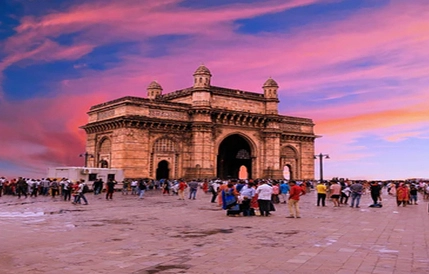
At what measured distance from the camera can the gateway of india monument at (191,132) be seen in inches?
1598

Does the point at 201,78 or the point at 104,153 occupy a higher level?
the point at 201,78

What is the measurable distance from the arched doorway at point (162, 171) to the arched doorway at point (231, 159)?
9777 millimetres

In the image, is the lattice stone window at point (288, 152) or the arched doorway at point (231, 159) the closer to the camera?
the arched doorway at point (231, 159)

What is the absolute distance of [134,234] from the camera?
11.5 metres

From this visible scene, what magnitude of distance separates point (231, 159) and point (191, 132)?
13083mm

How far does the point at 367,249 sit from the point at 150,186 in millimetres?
31587

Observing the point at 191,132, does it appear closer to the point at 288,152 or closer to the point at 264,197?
the point at 288,152

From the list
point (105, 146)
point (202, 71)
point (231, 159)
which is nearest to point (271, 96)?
point (202, 71)

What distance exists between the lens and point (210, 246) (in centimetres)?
967

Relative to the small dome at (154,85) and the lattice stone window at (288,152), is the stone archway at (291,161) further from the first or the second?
the small dome at (154,85)

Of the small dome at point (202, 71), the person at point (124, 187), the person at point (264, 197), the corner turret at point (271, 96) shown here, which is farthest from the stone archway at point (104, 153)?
the person at point (264, 197)

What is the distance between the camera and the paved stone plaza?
7.60 meters

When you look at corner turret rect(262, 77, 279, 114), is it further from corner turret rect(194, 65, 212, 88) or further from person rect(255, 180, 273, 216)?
person rect(255, 180, 273, 216)

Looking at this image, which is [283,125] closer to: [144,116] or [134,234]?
[144,116]
